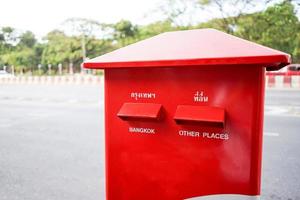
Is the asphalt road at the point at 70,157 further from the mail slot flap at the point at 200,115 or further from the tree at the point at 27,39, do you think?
the tree at the point at 27,39

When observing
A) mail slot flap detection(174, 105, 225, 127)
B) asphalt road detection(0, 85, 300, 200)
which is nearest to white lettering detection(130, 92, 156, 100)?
mail slot flap detection(174, 105, 225, 127)

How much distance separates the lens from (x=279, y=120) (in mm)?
7043

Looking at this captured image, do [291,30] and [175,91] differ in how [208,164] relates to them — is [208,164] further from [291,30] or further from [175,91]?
[291,30]

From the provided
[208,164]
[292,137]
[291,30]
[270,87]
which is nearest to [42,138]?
[292,137]

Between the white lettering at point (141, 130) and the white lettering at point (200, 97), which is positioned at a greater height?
the white lettering at point (200, 97)

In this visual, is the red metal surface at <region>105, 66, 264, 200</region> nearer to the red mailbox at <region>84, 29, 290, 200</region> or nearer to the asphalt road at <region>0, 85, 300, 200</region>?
the red mailbox at <region>84, 29, 290, 200</region>

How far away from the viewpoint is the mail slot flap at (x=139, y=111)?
1.46 metres

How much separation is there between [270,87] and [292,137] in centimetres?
1189

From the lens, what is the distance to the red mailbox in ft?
4.30

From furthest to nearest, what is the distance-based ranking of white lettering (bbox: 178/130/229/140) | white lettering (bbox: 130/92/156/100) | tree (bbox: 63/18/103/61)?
tree (bbox: 63/18/103/61) < white lettering (bbox: 130/92/156/100) < white lettering (bbox: 178/130/229/140)

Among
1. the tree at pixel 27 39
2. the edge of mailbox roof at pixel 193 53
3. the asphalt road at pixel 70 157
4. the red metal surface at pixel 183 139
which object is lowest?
the asphalt road at pixel 70 157

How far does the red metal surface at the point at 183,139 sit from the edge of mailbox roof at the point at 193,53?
7cm

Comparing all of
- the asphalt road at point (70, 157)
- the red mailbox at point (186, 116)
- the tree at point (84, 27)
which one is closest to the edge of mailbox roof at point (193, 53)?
the red mailbox at point (186, 116)

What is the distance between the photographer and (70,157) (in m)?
4.50
